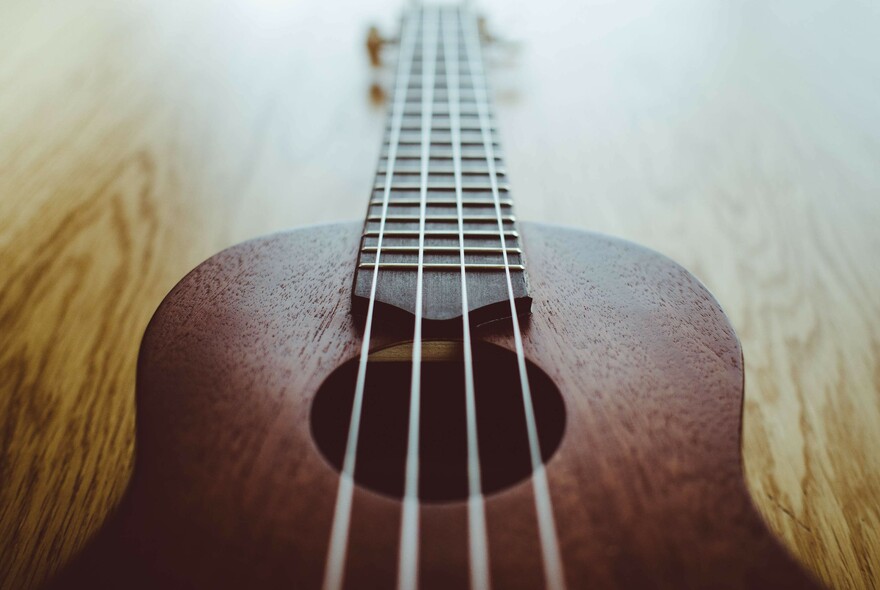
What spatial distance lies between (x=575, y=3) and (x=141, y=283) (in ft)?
3.44

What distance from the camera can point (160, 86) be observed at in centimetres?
94

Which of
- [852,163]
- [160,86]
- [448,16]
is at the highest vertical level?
[448,16]

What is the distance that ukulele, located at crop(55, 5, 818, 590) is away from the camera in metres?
0.30

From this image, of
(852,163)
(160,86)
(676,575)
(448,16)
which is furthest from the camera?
(448,16)

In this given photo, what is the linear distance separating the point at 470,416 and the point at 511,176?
47 centimetres

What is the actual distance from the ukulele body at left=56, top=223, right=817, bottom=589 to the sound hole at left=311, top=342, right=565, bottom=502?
30mm

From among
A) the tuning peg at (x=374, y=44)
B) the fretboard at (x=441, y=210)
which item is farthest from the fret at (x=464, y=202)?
the tuning peg at (x=374, y=44)

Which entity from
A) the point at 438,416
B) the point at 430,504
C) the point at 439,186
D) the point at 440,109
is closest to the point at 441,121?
the point at 440,109

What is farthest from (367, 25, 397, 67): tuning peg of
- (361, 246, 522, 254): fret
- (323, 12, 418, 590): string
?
(361, 246, 522, 254): fret

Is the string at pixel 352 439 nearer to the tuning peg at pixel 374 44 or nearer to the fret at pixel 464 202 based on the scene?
the fret at pixel 464 202

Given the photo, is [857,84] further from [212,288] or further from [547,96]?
[212,288]

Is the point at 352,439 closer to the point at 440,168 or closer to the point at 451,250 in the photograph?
the point at 451,250

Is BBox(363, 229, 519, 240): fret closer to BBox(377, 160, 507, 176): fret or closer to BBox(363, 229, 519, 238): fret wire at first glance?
BBox(363, 229, 519, 238): fret wire

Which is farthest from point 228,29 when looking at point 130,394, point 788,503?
point 788,503
